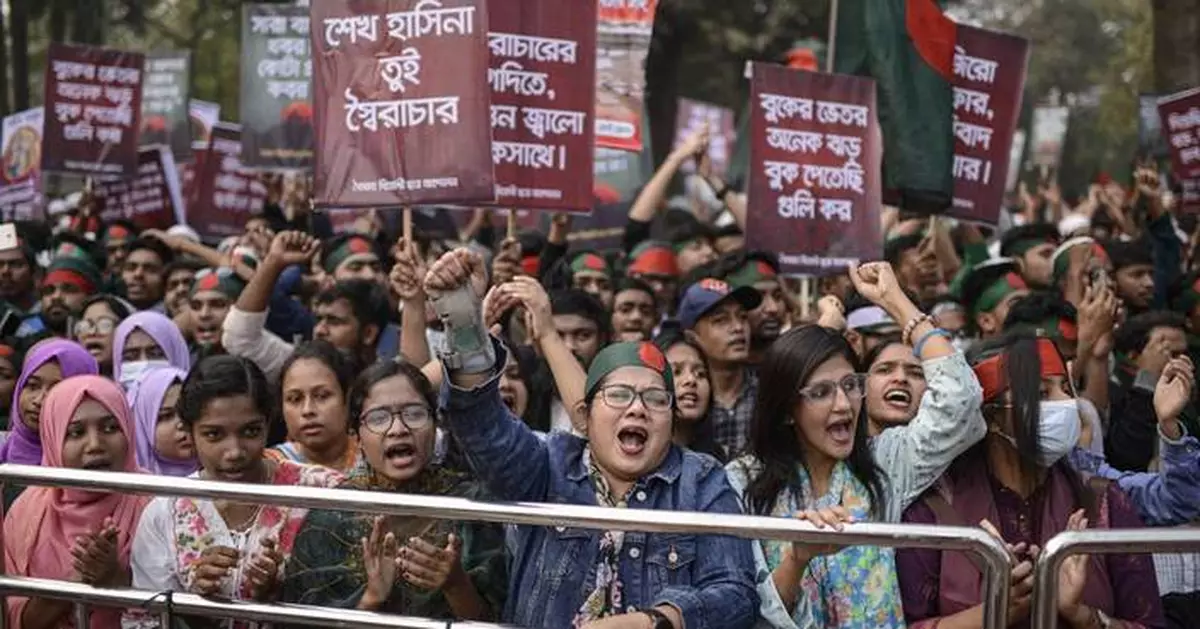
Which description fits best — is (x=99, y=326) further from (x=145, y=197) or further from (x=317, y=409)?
(x=145, y=197)

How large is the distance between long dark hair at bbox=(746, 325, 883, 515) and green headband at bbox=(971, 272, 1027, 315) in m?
3.29

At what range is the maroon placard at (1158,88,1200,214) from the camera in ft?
35.7

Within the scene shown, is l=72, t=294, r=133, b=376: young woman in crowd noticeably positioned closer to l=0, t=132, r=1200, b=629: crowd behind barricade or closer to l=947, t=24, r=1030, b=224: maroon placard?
l=0, t=132, r=1200, b=629: crowd behind barricade

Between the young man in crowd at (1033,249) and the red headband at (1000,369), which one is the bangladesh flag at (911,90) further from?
the red headband at (1000,369)

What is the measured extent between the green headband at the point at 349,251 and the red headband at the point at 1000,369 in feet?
16.8

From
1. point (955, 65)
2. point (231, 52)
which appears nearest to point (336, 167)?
point (955, 65)

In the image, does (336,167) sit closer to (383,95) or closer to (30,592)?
(383,95)

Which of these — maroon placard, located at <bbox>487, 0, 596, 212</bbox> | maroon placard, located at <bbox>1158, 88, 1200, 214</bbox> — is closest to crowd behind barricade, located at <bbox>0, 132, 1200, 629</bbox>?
maroon placard, located at <bbox>487, 0, 596, 212</bbox>

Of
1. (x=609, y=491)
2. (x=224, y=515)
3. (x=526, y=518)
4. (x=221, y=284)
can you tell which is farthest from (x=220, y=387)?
(x=221, y=284)

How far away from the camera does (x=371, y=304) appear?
7691 millimetres

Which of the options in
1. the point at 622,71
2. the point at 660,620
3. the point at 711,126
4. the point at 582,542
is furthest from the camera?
the point at 711,126

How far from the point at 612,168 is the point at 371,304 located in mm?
4649

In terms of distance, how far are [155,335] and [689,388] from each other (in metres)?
2.40

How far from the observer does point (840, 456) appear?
4465mm
